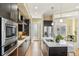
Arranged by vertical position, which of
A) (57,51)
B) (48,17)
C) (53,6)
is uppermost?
(53,6)

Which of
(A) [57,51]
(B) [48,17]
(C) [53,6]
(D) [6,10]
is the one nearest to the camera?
(D) [6,10]

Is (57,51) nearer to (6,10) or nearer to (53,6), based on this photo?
(6,10)

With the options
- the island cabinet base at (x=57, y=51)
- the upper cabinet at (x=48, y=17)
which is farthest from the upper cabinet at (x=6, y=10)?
the upper cabinet at (x=48, y=17)

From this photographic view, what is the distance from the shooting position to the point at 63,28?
301 inches

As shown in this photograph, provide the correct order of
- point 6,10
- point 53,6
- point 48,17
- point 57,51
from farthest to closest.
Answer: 1. point 48,17
2. point 53,6
3. point 57,51
4. point 6,10

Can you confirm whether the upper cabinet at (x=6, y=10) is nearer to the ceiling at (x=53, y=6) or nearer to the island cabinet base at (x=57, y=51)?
the island cabinet base at (x=57, y=51)

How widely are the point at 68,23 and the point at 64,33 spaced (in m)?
0.64

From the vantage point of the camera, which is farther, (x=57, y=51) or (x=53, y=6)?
(x=53, y=6)

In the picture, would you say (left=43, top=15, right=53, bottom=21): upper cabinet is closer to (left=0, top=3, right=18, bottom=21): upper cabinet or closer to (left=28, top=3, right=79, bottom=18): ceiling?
(left=28, top=3, right=79, bottom=18): ceiling

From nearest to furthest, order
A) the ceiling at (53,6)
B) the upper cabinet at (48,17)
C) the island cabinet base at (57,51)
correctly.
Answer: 1. the island cabinet base at (57,51)
2. the ceiling at (53,6)
3. the upper cabinet at (48,17)

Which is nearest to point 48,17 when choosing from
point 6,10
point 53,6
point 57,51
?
point 53,6

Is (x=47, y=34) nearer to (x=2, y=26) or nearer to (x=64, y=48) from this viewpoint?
(x=64, y=48)

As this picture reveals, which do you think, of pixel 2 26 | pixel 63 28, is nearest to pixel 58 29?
pixel 63 28

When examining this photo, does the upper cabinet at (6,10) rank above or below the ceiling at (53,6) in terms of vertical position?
below
